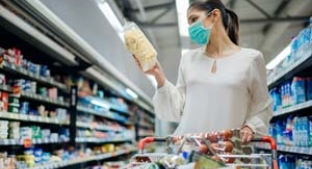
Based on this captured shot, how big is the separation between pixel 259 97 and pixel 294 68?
5.32 ft

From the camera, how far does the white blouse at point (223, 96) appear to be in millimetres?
2199

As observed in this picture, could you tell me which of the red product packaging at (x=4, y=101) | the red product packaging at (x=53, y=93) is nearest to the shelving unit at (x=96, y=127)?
the red product packaging at (x=53, y=93)

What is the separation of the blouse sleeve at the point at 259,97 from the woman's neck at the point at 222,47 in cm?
15

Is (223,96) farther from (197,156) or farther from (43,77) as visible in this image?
(43,77)

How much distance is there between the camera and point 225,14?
238cm

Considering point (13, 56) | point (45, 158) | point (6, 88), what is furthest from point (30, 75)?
point (45, 158)

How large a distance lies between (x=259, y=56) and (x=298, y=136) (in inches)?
64.4

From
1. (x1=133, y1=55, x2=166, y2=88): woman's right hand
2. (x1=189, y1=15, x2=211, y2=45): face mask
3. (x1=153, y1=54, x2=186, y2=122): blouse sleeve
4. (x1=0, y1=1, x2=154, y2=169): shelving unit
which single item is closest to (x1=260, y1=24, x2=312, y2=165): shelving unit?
(x1=189, y1=15, x2=211, y2=45): face mask

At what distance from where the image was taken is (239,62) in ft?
7.29

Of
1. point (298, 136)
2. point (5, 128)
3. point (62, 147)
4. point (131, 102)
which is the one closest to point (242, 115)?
point (298, 136)

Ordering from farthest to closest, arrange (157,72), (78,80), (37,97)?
1. (78,80)
2. (37,97)
3. (157,72)

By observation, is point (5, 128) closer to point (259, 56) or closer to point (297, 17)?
point (259, 56)

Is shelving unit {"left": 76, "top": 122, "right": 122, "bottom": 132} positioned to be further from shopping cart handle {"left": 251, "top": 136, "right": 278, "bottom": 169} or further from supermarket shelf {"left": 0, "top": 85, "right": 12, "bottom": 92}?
shopping cart handle {"left": 251, "top": 136, "right": 278, "bottom": 169}

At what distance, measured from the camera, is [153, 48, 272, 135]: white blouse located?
2.20 metres
